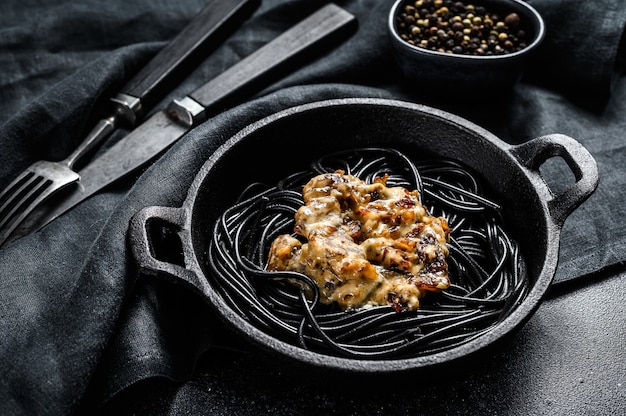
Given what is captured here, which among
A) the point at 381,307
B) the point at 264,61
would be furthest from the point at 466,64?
the point at 381,307

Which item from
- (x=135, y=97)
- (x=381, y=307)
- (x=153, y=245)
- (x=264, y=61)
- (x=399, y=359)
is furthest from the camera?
(x=264, y=61)

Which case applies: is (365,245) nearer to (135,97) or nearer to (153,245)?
(153,245)

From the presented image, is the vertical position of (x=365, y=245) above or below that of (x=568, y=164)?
above

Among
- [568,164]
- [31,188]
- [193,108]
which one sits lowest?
[568,164]

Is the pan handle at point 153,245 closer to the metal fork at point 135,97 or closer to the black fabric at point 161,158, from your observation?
the black fabric at point 161,158

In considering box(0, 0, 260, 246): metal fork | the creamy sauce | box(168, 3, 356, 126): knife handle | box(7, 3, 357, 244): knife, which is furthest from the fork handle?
the creamy sauce

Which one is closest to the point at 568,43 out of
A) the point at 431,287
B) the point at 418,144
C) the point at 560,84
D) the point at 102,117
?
the point at 560,84

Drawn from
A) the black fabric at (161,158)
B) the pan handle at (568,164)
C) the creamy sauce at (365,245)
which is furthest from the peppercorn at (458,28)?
the creamy sauce at (365,245)
